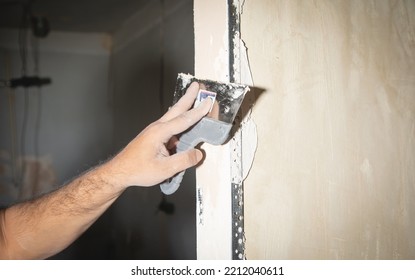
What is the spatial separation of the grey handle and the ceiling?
86.6 inches

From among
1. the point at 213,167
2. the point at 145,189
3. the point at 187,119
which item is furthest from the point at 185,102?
the point at 145,189

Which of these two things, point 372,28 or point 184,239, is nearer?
point 372,28

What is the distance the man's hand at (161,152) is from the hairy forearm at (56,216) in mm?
66

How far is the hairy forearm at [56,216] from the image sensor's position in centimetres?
70

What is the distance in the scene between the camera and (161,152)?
63cm

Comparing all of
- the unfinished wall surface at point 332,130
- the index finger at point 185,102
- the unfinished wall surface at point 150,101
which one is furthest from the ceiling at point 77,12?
the index finger at point 185,102

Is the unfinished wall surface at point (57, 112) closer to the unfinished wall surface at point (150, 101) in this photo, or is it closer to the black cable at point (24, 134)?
the black cable at point (24, 134)

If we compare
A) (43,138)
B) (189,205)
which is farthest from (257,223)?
(43,138)

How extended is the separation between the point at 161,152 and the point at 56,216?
383 millimetres

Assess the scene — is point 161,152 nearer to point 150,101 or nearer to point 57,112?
point 150,101

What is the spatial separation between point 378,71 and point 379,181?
337 mm

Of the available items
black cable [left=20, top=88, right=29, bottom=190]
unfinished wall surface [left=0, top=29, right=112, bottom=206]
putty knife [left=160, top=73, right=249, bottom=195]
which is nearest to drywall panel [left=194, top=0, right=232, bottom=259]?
putty knife [left=160, top=73, right=249, bottom=195]

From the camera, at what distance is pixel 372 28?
2.93 feet
